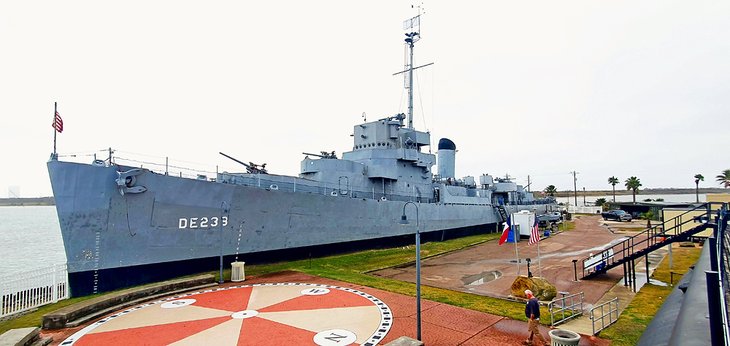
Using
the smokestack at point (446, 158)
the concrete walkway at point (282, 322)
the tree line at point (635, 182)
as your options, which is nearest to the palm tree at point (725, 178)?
the tree line at point (635, 182)

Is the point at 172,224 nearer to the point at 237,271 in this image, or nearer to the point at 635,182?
the point at 237,271

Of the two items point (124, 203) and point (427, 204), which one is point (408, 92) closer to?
point (427, 204)

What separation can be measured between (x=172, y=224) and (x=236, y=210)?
2.44m

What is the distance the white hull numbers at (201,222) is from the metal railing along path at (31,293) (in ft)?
12.1

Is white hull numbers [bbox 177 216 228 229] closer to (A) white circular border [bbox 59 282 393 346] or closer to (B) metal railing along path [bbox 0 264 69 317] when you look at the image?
(A) white circular border [bbox 59 282 393 346]

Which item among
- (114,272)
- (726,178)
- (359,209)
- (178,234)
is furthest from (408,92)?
(726,178)

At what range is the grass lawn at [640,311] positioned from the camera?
7902mm

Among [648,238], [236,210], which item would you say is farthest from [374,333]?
[648,238]

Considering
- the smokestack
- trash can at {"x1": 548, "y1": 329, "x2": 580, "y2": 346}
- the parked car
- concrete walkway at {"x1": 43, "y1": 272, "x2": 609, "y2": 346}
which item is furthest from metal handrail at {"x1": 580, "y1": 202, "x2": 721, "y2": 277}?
the parked car

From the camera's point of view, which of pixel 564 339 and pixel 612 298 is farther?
pixel 612 298

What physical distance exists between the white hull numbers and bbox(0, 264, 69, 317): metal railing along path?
12.1ft

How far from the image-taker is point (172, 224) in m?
13.4

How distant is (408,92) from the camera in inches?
1120

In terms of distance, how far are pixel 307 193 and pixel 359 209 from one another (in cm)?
402
